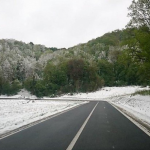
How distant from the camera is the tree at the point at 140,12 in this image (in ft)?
86.0

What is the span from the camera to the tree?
26.2 metres

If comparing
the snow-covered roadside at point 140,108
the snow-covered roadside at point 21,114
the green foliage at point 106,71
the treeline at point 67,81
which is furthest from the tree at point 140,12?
the green foliage at point 106,71

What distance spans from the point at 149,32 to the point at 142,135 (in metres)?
19.3

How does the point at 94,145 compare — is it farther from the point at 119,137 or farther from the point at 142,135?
the point at 142,135

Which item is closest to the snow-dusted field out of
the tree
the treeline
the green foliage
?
the tree

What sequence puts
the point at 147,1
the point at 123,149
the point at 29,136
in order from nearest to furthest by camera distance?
the point at 123,149 → the point at 29,136 → the point at 147,1

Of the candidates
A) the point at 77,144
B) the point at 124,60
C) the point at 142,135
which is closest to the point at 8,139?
the point at 77,144

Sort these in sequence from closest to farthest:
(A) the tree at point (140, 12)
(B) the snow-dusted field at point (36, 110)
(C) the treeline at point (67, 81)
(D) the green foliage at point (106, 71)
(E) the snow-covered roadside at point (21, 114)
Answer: (E) the snow-covered roadside at point (21, 114), (B) the snow-dusted field at point (36, 110), (A) the tree at point (140, 12), (C) the treeline at point (67, 81), (D) the green foliage at point (106, 71)

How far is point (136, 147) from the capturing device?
7199 millimetres

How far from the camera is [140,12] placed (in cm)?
2702

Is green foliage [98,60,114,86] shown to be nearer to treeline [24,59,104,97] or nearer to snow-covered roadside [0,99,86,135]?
treeline [24,59,104,97]

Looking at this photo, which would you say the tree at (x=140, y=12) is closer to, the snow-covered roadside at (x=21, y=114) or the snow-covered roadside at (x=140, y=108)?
the snow-covered roadside at (x=140, y=108)

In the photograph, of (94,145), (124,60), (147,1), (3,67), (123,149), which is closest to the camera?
(123,149)

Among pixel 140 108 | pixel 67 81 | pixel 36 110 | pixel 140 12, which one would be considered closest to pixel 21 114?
pixel 36 110
